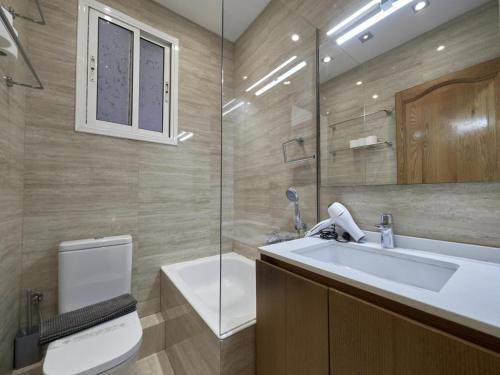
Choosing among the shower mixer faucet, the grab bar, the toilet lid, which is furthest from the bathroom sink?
the toilet lid

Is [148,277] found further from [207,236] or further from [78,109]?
[78,109]

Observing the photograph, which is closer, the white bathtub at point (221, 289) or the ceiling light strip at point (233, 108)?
the white bathtub at point (221, 289)

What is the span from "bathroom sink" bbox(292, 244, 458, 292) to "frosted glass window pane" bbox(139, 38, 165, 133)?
5.56ft

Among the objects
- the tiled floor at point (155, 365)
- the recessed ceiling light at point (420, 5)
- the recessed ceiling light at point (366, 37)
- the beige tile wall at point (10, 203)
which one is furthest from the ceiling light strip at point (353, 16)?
the tiled floor at point (155, 365)

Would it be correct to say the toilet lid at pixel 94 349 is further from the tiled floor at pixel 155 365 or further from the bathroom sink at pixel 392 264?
the bathroom sink at pixel 392 264

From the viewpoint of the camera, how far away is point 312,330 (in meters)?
0.76

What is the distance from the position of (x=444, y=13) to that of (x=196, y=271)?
2359 millimetres

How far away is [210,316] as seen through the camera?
3.74ft

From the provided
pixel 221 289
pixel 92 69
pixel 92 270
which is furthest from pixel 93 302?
pixel 92 69

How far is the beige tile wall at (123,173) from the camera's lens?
142cm

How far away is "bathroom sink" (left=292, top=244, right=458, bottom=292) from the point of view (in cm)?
85

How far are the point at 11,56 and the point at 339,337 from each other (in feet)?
6.22

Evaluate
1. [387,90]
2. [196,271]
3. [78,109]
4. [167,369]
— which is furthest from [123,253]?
[387,90]

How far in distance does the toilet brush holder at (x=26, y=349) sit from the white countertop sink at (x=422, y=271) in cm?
157
